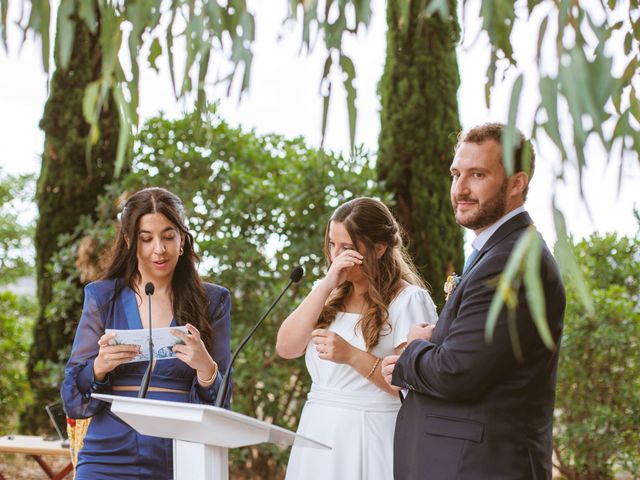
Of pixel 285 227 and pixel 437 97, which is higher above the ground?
pixel 437 97

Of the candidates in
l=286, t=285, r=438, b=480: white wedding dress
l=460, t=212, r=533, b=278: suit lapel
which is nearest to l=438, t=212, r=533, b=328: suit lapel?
l=460, t=212, r=533, b=278: suit lapel

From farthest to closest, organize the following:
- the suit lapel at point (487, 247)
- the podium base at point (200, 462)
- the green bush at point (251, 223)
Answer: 1. the green bush at point (251, 223)
2. the suit lapel at point (487, 247)
3. the podium base at point (200, 462)

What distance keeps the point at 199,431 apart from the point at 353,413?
3.40 feet

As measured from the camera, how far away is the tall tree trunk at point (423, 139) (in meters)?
6.77

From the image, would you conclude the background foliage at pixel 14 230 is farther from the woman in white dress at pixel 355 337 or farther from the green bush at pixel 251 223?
the woman in white dress at pixel 355 337

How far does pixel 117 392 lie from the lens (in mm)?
2975

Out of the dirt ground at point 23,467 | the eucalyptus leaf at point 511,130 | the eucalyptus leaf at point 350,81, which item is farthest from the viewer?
the dirt ground at point 23,467

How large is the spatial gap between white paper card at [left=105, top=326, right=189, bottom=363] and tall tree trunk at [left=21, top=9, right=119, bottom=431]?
443 centimetres

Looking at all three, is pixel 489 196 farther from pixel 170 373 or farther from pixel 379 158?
pixel 379 158

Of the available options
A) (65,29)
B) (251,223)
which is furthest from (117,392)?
(251,223)

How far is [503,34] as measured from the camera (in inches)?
64.8

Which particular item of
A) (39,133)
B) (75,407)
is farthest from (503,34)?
(39,133)

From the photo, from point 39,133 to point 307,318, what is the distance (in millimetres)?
4881

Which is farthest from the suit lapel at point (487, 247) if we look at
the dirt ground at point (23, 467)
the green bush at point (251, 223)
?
the dirt ground at point (23, 467)
